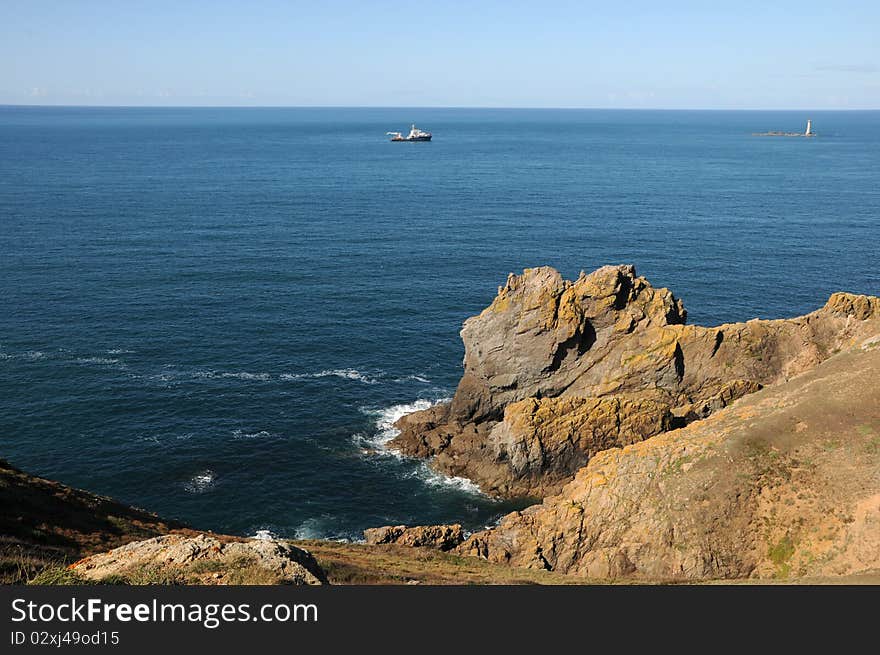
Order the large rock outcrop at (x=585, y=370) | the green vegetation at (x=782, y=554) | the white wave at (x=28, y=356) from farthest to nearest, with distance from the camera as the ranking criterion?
the white wave at (x=28, y=356)
the large rock outcrop at (x=585, y=370)
the green vegetation at (x=782, y=554)

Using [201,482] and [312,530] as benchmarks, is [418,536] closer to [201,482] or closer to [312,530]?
[312,530]

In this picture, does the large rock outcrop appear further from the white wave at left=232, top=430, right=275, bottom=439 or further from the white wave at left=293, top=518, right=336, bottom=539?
the white wave at left=293, top=518, right=336, bottom=539

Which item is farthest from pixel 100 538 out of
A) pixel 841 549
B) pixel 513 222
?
pixel 513 222

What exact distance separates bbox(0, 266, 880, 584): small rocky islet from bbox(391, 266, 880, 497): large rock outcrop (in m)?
0.16

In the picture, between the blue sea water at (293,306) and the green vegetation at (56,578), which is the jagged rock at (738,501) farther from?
the green vegetation at (56,578)

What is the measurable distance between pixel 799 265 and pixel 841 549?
92849 mm

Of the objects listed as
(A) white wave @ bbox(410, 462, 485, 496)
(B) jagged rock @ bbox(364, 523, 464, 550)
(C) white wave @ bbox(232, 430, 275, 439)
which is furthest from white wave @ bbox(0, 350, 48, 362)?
(B) jagged rock @ bbox(364, 523, 464, 550)

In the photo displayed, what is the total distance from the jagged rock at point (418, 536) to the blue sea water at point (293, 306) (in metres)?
4.49

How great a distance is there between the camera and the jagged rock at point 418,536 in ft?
177

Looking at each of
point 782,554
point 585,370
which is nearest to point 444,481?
point 585,370

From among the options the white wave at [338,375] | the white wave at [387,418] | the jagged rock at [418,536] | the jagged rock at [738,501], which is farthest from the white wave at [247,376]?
the jagged rock at [738,501]

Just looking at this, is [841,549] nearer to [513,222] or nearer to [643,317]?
[643,317]

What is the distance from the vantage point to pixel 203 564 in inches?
1105

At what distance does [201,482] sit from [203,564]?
37.7m
